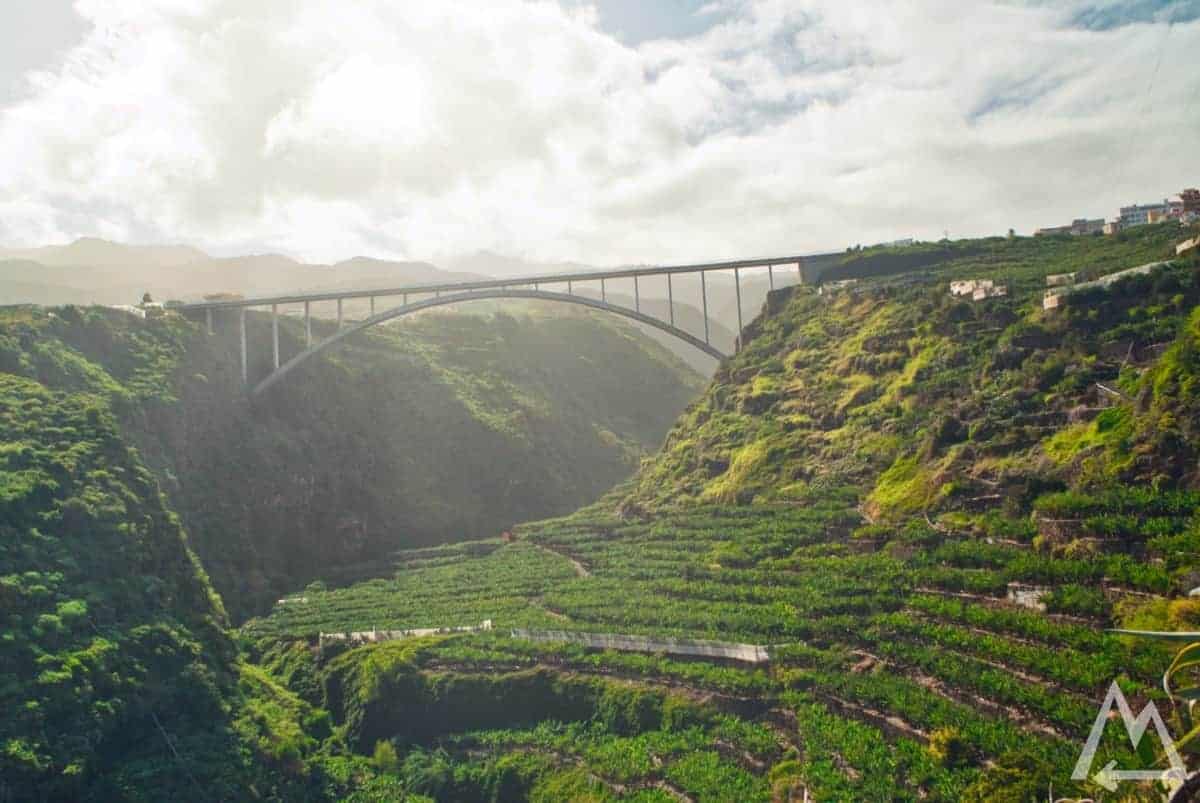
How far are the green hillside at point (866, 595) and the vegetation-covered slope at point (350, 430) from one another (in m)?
6.94

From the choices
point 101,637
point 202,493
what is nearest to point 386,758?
point 101,637

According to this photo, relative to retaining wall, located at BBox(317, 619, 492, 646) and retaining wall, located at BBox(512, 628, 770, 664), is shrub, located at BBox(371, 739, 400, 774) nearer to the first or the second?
retaining wall, located at BBox(317, 619, 492, 646)

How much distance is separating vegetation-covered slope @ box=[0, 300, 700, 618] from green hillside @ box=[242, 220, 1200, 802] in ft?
22.8

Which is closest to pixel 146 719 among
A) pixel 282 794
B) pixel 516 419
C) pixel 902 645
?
pixel 282 794

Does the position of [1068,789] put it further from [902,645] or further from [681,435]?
[681,435]

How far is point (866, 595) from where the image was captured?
2261cm

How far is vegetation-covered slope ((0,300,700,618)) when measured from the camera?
126ft

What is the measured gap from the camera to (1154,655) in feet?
52.3

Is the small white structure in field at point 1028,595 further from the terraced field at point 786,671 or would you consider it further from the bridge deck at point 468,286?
the bridge deck at point 468,286

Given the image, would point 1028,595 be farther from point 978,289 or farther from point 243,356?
point 243,356

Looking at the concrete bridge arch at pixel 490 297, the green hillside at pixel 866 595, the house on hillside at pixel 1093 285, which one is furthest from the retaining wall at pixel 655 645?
the concrete bridge arch at pixel 490 297

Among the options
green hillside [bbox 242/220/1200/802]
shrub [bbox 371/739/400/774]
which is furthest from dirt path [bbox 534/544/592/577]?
shrub [bbox 371/739/400/774]

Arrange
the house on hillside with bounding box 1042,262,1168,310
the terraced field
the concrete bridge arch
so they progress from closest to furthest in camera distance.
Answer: the terraced field
the house on hillside with bounding box 1042,262,1168,310
the concrete bridge arch

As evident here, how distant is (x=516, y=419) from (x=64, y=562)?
3729cm
